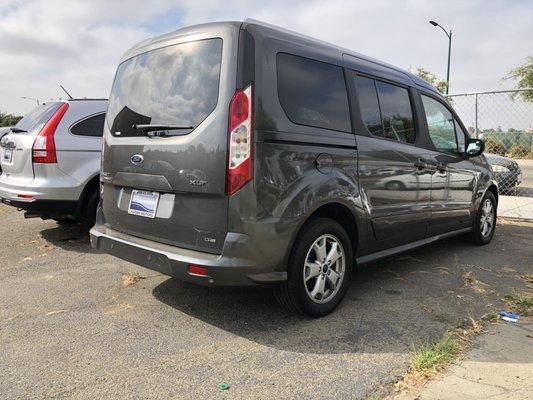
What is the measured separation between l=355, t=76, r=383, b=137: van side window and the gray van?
0.06 feet

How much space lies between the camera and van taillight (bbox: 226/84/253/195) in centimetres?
313

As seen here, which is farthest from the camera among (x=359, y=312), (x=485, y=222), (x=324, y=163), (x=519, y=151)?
(x=519, y=151)

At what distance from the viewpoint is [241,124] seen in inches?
124

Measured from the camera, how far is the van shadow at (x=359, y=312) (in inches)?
133

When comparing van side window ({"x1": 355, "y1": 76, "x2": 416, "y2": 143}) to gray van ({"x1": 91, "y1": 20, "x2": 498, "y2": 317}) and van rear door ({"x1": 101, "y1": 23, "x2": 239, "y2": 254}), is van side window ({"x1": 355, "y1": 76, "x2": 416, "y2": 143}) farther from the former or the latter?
van rear door ({"x1": 101, "y1": 23, "x2": 239, "y2": 254})

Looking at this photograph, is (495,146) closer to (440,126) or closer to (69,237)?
(440,126)

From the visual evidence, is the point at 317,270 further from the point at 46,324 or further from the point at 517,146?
the point at 517,146

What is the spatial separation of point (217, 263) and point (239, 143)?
30.6 inches

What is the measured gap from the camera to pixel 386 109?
4488 millimetres

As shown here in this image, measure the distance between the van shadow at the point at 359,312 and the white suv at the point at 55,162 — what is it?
1.92m

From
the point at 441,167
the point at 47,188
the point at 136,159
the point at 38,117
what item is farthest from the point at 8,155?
the point at 441,167

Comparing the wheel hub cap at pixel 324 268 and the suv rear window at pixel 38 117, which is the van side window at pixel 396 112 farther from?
the suv rear window at pixel 38 117

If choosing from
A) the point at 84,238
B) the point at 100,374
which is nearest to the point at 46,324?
the point at 100,374

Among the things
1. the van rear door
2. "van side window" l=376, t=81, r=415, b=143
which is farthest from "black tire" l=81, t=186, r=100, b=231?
"van side window" l=376, t=81, r=415, b=143
